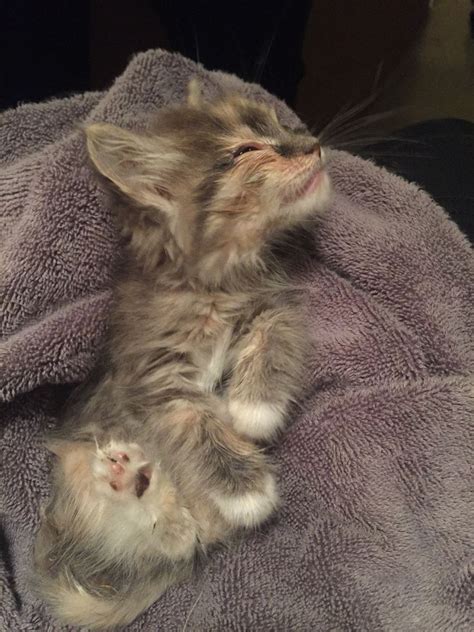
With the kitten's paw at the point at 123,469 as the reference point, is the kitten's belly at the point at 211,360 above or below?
above

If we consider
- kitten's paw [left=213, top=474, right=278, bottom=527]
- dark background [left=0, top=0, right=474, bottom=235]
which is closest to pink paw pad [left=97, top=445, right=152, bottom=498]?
kitten's paw [left=213, top=474, right=278, bottom=527]

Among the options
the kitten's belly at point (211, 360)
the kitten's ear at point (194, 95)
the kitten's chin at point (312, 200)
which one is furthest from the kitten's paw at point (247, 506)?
the kitten's ear at point (194, 95)

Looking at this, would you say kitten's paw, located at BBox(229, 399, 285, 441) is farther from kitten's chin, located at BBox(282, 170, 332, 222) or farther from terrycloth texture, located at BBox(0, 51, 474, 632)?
kitten's chin, located at BBox(282, 170, 332, 222)

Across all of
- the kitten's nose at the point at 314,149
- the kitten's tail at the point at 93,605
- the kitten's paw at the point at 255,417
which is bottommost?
the kitten's tail at the point at 93,605

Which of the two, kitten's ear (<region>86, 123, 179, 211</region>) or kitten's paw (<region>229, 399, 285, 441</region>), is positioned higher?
kitten's ear (<region>86, 123, 179, 211</region>)

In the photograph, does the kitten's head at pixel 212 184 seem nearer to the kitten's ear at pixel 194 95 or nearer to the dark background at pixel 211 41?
the kitten's ear at pixel 194 95

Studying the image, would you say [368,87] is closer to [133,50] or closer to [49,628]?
[133,50]

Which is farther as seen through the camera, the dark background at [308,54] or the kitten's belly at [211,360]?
the dark background at [308,54]

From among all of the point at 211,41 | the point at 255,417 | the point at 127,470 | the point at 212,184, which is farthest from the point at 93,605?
the point at 211,41

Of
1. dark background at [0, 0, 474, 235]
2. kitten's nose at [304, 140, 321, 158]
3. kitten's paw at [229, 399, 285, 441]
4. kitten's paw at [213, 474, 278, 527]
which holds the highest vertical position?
kitten's nose at [304, 140, 321, 158]
